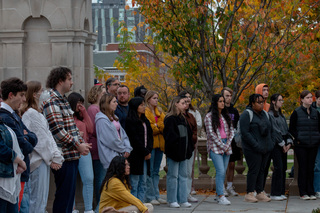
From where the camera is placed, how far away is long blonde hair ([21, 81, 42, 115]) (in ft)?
23.5

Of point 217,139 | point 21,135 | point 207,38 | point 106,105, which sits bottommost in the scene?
point 217,139

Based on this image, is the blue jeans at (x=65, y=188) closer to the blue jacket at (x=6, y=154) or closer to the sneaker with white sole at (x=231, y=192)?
the blue jacket at (x=6, y=154)

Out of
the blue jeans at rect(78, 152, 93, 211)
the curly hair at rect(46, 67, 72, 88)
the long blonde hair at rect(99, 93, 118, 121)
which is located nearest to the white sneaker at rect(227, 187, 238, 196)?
the long blonde hair at rect(99, 93, 118, 121)

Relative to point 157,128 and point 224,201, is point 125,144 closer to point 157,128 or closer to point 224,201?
point 157,128

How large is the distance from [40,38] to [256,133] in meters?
4.37

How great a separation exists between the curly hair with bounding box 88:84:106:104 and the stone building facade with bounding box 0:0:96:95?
0.28 m

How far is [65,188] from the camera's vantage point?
7.80 m

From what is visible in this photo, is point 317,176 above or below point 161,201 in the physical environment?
above

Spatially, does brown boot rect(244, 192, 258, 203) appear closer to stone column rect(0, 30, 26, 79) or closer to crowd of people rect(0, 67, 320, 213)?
crowd of people rect(0, 67, 320, 213)

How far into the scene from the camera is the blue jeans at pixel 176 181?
10422 mm

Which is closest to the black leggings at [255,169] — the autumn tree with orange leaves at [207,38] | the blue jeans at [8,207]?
the autumn tree with orange leaves at [207,38]

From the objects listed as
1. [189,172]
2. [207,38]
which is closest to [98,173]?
[189,172]

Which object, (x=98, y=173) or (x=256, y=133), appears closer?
(x=98, y=173)

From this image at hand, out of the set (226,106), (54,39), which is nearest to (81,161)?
(54,39)
